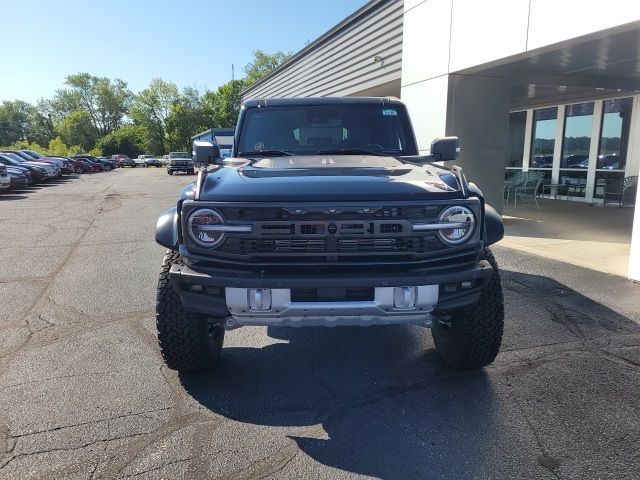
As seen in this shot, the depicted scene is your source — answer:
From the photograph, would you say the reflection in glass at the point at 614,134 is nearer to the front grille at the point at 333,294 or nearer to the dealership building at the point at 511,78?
the dealership building at the point at 511,78

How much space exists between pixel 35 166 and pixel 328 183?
25.0m

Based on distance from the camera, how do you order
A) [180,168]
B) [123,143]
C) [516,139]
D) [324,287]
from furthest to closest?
[123,143]
[180,168]
[516,139]
[324,287]

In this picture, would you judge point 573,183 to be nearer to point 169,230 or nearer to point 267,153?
point 267,153

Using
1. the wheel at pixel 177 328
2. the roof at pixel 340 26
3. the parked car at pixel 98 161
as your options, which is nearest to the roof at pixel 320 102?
the wheel at pixel 177 328

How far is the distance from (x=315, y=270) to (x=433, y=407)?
1.15m

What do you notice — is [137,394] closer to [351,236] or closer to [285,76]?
[351,236]

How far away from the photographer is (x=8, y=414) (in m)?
2.86

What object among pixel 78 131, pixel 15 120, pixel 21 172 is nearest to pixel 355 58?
pixel 21 172

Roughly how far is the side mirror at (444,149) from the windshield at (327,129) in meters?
0.26

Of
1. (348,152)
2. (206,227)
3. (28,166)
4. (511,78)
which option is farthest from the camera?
(28,166)

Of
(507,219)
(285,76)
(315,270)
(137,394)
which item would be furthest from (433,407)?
(285,76)

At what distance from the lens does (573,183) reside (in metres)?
14.0

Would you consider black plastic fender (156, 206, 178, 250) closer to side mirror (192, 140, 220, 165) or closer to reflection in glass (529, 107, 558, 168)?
side mirror (192, 140, 220, 165)

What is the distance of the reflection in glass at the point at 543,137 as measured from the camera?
14587 millimetres
